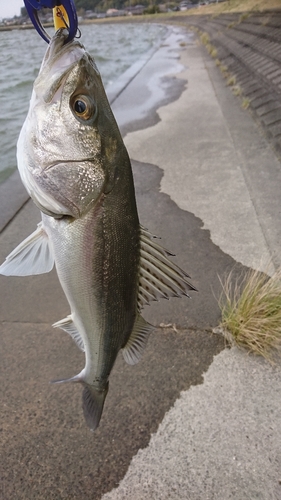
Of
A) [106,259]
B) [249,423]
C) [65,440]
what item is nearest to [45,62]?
[106,259]

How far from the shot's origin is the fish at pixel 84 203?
1.45 m

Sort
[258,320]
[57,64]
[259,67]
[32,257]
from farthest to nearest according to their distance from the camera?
[259,67]
[258,320]
[32,257]
[57,64]

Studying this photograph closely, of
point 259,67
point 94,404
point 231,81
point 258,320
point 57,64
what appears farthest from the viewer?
point 231,81

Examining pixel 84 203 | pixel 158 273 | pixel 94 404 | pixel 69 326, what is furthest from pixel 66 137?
pixel 94 404

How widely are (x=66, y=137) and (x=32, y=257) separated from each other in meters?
0.50

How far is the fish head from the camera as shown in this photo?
143 cm

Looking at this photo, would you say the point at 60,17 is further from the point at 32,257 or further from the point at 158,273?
the point at 158,273

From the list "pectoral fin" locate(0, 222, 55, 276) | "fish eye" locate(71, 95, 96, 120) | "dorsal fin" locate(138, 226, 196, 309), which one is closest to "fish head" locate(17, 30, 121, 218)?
"fish eye" locate(71, 95, 96, 120)

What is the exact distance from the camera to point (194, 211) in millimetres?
5035

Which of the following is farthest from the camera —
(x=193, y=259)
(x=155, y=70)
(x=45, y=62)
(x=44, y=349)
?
(x=155, y=70)

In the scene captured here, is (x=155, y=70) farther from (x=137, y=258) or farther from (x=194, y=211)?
(x=137, y=258)

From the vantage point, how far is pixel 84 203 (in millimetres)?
1490

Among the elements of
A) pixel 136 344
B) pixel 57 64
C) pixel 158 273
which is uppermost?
pixel 57 64

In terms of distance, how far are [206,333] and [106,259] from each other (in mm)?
1932
